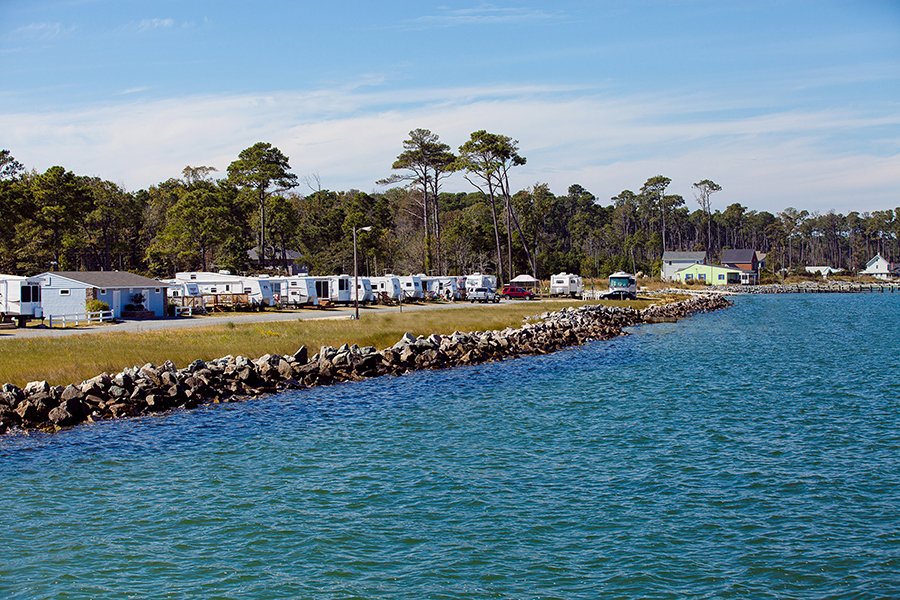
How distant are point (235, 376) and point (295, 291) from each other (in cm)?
3511

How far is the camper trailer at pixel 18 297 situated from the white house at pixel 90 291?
1395mm

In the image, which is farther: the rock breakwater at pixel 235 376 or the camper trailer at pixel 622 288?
the camper trailer at pixel 622 288

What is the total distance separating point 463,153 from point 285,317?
43.7m

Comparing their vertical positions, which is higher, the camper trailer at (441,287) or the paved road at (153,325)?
the camper trailer at (441,287)

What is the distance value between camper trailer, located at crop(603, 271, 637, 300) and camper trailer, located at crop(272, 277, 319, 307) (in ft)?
126

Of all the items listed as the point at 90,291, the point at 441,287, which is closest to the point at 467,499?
the point at 90,291

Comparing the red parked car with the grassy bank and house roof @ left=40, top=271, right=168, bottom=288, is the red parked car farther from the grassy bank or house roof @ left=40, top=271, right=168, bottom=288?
house roof @ left=40, top=271, right=168, bottom=288

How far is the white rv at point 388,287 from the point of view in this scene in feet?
226

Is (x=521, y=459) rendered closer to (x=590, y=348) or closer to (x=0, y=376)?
(x=0, y=376)

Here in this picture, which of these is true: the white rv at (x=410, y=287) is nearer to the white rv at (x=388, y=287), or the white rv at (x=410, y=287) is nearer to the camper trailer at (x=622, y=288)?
the white rv at (x=388, y=287)

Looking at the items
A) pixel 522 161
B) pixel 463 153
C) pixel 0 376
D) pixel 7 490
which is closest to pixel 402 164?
pixel 463 153

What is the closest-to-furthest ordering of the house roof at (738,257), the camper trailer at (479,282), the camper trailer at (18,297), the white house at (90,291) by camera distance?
1. the camper trailer at (18,297)
2. the white house at (90,291)
3. the camper trailer at (479,282)
4. the house roof at (738,257)

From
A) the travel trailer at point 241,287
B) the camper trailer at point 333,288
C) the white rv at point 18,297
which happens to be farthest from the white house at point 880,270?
the white rv at point 18,297

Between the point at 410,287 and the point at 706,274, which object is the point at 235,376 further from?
the point at 706,274
